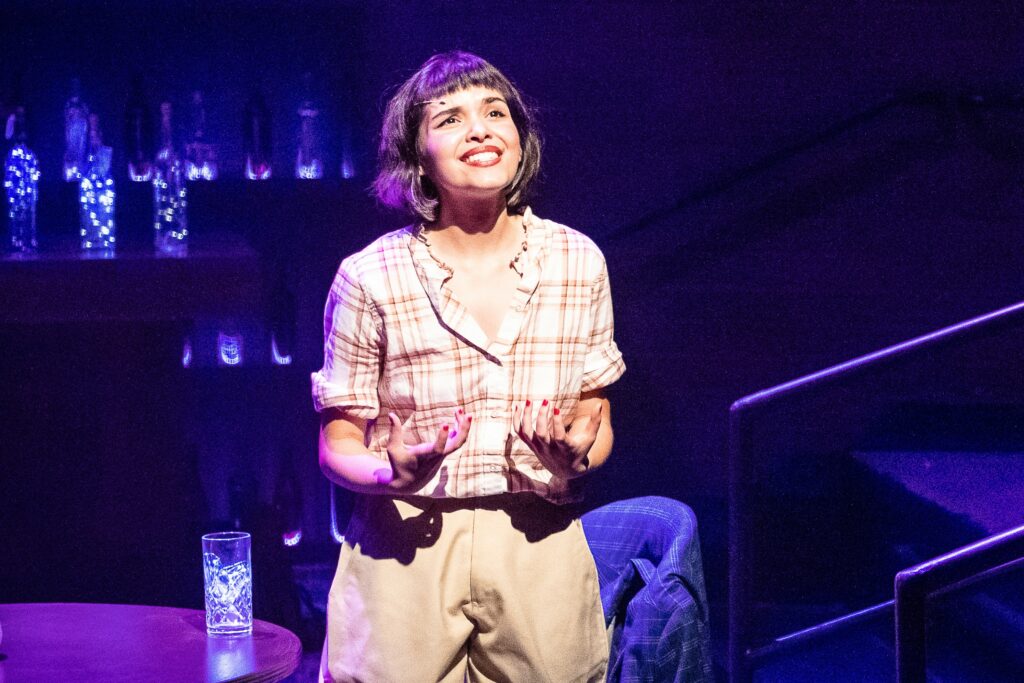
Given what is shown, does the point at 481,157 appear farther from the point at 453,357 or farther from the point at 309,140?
the point at 309,140

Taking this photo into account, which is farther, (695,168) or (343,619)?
(695,168)

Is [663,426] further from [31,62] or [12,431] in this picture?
[31,62]

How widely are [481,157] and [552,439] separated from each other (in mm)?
409

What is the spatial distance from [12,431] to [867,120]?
275cm

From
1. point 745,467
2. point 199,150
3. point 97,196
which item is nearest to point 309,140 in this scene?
point 199,150

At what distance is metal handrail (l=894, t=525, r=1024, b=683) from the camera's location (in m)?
1.57

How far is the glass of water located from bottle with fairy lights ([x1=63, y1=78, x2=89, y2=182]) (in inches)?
78.6

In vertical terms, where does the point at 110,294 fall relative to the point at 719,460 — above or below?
above

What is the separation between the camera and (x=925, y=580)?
5.15ft

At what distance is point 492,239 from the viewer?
1604mm

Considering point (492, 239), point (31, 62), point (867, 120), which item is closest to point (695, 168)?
point (867, 120)

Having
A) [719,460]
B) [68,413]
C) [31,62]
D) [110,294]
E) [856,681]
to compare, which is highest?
[31,62]

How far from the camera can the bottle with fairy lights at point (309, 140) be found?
3.79 m

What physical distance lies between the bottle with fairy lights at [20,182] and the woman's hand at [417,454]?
2630 millimetres
